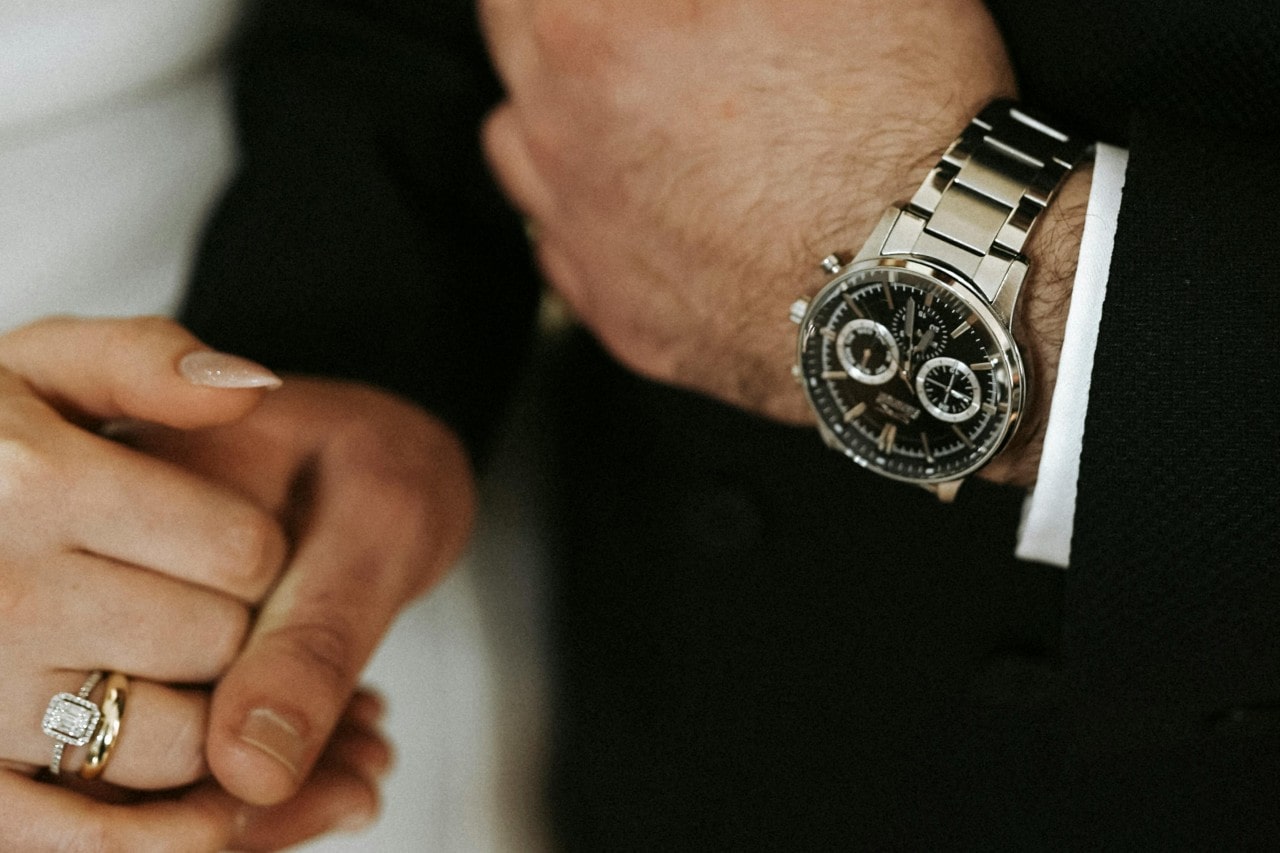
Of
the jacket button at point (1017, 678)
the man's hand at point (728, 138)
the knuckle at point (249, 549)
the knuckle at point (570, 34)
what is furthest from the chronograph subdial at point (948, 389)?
the knuckle at point (249, 549)

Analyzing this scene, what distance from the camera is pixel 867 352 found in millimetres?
641

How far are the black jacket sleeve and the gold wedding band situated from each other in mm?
350

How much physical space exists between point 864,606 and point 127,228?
0.76 meters

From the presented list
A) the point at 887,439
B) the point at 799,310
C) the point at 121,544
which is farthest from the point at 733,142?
the point at 121,544

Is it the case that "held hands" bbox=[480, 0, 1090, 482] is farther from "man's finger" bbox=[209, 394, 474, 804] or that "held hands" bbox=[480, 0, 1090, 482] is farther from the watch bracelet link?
"man's finger" bbox=[209, 394, 474, 804]

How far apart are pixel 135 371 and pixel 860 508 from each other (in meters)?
0.55

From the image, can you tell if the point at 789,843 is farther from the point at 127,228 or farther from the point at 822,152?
the point at 127,228

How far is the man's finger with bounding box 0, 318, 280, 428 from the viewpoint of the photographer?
24.8 inches

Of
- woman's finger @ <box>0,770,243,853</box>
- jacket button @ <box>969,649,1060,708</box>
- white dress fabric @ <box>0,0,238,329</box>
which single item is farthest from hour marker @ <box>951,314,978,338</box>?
white dress fabric @ <box>0,0,238,329</box>

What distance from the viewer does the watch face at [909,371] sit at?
0.59m

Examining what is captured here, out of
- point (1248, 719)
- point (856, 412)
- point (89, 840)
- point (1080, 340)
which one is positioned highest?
point (1080, 340)

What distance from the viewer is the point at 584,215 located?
805 millimetres

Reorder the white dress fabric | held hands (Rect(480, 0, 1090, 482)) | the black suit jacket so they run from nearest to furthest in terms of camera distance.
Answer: the black suit jacket → held hands (Rect(480, 0, 1090, 482)) → the white dress fabric

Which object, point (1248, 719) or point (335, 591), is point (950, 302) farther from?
point (335, 591)
